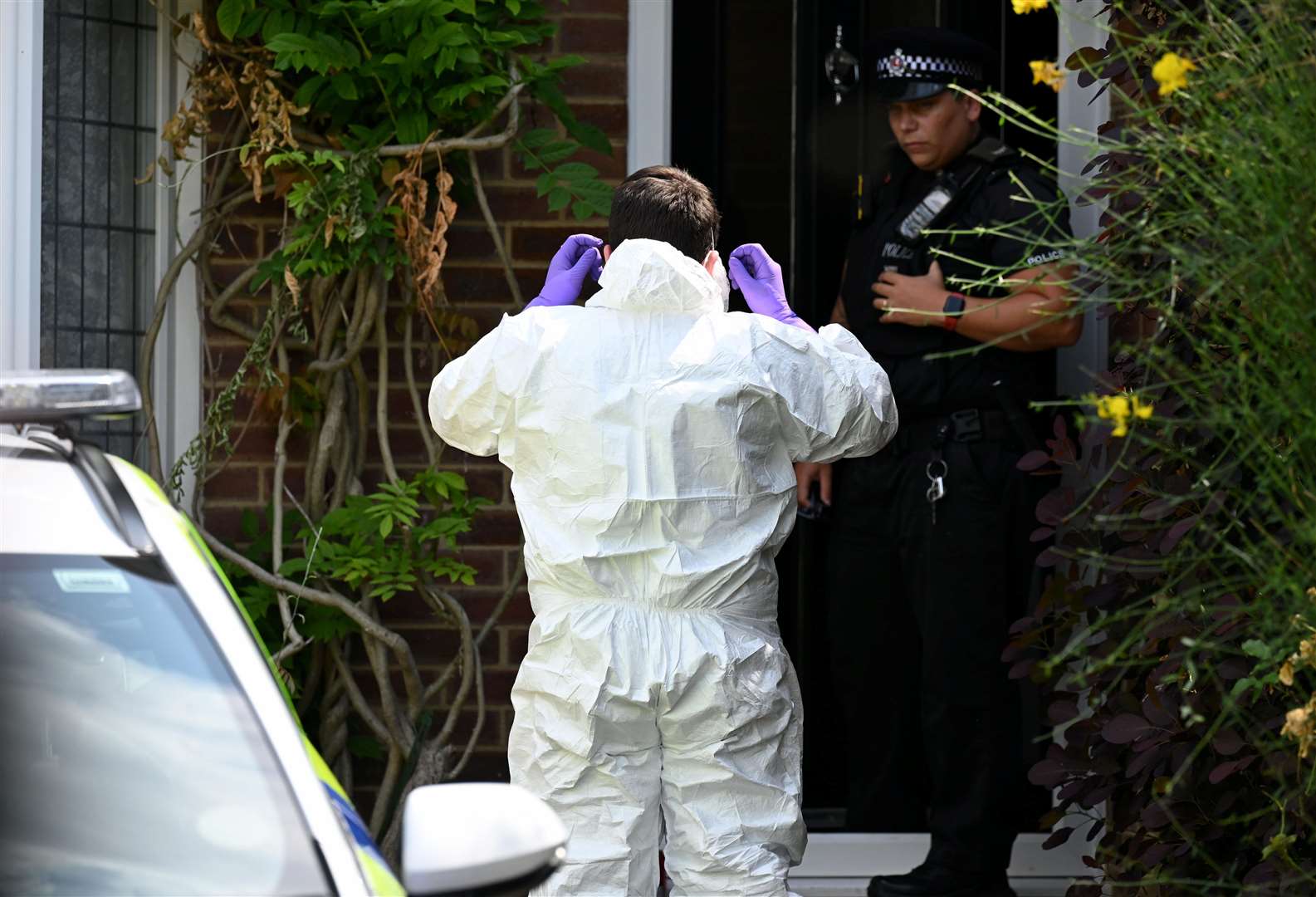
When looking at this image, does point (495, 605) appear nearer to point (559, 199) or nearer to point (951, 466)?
point (559, 199)

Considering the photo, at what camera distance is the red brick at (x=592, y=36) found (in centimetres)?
497

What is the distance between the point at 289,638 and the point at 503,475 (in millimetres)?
738

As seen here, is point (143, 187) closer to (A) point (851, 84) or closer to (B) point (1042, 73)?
(A) point (851, 84)

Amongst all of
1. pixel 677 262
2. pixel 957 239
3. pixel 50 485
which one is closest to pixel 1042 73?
pixel 677 262

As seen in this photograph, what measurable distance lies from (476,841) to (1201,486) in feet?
4.96

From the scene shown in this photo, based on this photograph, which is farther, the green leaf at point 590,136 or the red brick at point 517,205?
the red brick at point 517,205

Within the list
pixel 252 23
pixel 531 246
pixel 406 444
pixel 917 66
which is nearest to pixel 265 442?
pixel 406 444

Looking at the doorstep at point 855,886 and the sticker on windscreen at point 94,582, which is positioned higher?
the sticker on windscreen at point 94,582

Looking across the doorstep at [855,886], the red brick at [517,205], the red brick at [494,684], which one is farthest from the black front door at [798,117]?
the red brick at [494,684]

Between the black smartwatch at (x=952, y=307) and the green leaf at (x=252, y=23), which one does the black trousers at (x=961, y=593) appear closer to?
the black smartwatch at (x=952, y=307)

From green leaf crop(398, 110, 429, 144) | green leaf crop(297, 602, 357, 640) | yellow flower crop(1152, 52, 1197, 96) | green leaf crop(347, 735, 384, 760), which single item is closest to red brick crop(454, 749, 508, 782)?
green leaf crop(347, 735, 384, 760)

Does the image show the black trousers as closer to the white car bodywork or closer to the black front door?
the black front door

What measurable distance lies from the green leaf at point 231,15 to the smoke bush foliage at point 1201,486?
207 centimetres

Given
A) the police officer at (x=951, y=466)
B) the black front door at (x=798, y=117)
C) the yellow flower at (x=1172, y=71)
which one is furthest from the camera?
the black front door at (x=798, y=117)
